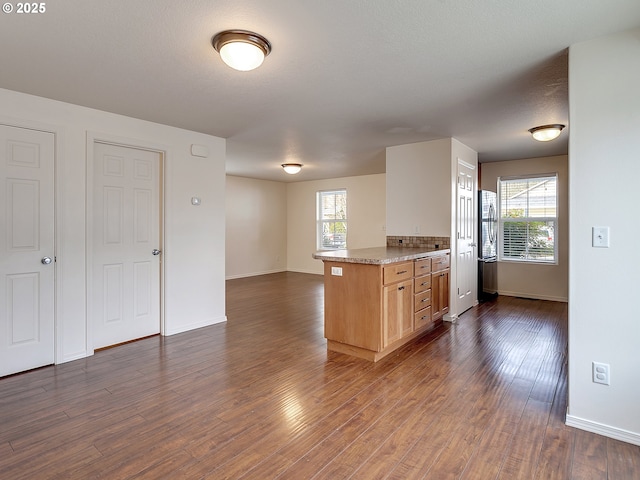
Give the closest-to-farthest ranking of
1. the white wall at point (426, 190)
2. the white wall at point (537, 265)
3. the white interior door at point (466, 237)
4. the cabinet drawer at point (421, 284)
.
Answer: the cabinet drawer at point (421, 284) < the white wall at point (426, 190) < the white interior door at point (466, 237) < the white wall at point (537, 265)

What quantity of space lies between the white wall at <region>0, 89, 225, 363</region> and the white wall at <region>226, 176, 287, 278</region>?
3627mm

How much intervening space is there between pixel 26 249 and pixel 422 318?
12.7 feet

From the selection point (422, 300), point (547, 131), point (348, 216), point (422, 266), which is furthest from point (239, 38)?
point (348, 216)

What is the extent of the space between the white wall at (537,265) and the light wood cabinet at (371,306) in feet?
11.0

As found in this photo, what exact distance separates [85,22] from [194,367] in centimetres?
263

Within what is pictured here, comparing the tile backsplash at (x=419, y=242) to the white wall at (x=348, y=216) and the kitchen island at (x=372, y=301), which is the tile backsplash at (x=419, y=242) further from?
the white wall at (x=348, y=216)

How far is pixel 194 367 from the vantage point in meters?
3.08

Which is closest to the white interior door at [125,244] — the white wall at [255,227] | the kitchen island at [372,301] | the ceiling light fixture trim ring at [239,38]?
the kitchen island at [372,301]

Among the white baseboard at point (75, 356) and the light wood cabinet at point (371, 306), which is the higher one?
the light wood cabinet at point (371, 306)

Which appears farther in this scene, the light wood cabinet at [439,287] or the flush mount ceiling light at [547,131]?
the light wood cabinet at [439,287]

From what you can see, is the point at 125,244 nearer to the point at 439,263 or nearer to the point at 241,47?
the point at 241,47

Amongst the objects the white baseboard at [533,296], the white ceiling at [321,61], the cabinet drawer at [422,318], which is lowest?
the white baseboard at [533,296]

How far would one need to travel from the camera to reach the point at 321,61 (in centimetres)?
240

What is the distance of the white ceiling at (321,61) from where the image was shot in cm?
186
